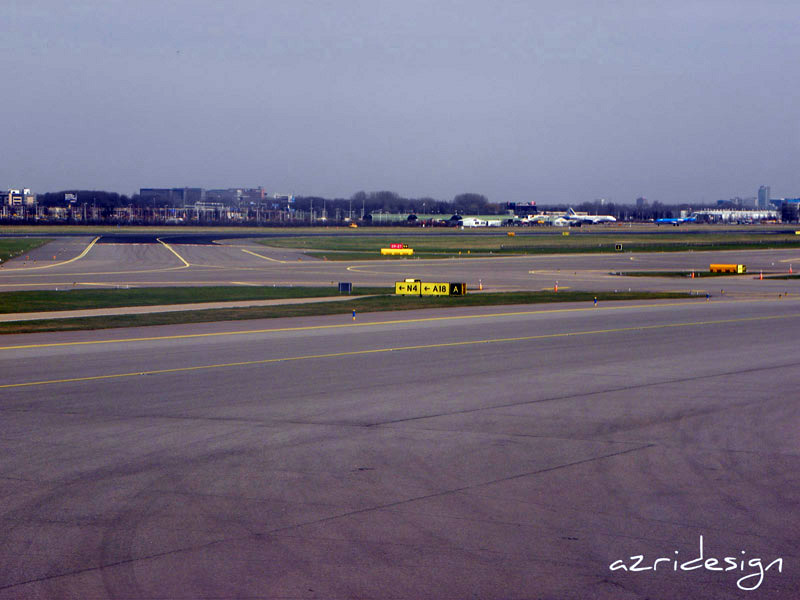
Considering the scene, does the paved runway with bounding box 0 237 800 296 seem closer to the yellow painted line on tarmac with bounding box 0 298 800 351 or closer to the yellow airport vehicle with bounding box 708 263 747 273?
the yellow airport vehicle with bounding box 708 263 747 273

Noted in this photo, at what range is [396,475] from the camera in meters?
10.3

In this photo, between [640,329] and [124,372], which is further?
[640,329]

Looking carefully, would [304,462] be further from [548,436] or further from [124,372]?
[124,372]

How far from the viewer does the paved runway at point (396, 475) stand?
727 centimetres

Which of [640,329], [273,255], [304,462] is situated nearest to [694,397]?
[304,462]

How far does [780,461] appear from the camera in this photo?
11180 mm

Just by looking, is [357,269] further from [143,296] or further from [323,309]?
[323,309]

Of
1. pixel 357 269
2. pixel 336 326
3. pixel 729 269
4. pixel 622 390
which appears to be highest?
pixel 729 269

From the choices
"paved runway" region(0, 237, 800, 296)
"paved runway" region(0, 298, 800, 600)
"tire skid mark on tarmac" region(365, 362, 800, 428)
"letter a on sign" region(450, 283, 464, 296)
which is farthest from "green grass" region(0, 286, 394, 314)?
"tire skid mark on tarmac" region(365, 362, 800, 428)

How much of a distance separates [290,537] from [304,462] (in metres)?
2.81

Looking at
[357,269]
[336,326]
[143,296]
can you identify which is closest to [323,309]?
[336,326]

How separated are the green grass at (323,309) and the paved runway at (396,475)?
6.59 m

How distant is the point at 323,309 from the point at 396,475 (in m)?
23.1

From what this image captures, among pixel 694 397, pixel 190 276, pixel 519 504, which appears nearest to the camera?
pixel 519 504
